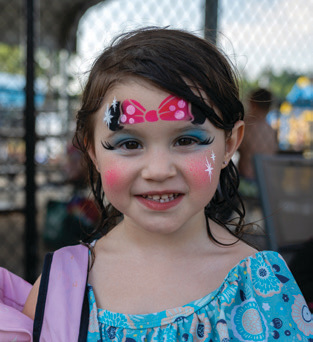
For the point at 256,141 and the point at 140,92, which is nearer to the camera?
the point at 140,92

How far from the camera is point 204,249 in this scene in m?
1.16

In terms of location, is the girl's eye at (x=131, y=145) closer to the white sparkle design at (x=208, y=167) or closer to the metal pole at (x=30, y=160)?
the white sparkle design at (x=208, y=167)

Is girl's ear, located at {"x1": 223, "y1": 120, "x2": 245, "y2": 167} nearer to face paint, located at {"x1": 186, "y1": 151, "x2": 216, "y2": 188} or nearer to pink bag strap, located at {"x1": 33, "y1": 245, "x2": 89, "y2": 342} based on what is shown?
face paint, located at {"x1": 186, "y1": 151, "x2": 216, "y2": 188}

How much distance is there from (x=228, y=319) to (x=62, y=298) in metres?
0.41

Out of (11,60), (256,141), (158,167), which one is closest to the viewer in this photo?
(158,167)

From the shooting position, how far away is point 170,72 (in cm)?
100

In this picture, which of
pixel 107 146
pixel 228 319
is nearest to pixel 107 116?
pixel 107 146

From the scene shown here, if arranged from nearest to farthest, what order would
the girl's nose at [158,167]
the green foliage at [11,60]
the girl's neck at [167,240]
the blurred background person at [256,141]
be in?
the girl's nose at [158,167]
the girl's neck at [167,240]
the blurred background person at [256,141]
the green foliage at [11,60]

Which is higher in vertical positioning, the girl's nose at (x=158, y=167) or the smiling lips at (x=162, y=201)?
the girl's nose at (x=158, y=167)

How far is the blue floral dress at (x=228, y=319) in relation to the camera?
1012 millimetres

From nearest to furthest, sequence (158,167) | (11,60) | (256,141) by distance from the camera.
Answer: (158,167) → (256,141) → (11,60)

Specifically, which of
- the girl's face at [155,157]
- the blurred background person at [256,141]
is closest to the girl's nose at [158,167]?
the girl's face at [155,157]

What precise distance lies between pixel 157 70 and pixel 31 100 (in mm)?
1725

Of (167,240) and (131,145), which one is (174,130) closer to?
(131,145)
